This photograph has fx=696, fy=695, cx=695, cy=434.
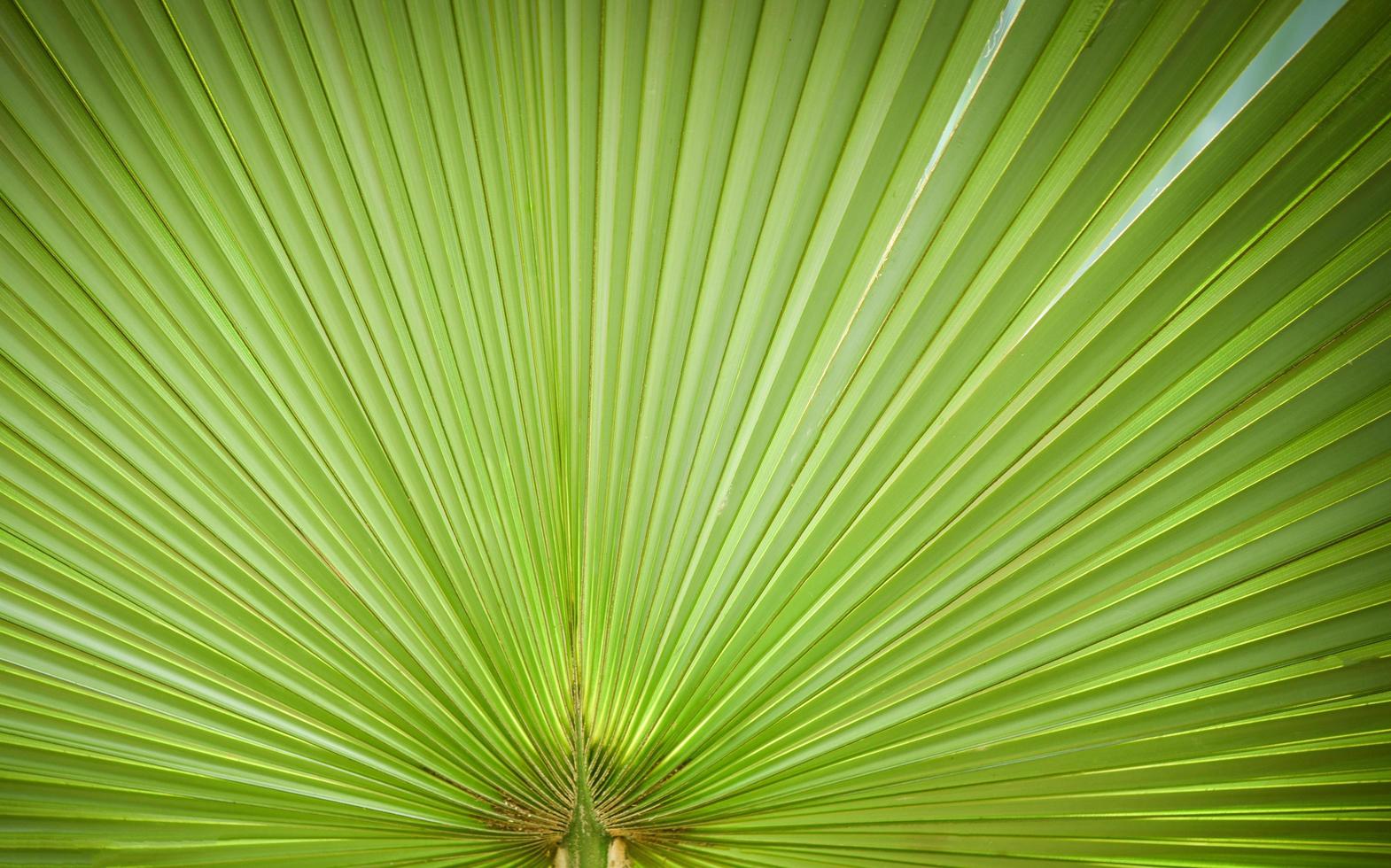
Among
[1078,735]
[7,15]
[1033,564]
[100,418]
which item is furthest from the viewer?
[1078,735]

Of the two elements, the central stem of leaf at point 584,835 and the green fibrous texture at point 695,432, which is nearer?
the green fibrous texture at point 695,432

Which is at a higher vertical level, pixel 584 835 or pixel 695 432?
pixel 695 432

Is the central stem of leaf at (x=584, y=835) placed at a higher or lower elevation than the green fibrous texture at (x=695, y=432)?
lower

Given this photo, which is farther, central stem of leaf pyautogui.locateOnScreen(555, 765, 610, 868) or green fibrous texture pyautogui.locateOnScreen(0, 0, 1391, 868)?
central stem of leaf pyautogui.locateOnScreen(555, 765, 610, 868)

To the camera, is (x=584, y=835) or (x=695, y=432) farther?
(x=584, y=835)

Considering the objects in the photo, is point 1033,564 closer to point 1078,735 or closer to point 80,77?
point 1078,735

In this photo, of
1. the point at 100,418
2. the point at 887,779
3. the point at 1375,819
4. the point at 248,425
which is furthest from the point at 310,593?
the point at 1375,819

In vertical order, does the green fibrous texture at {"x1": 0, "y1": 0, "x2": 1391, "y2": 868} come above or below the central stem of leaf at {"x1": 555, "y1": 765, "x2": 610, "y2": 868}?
above

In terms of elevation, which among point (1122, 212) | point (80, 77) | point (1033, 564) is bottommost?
point (1033, 564)
